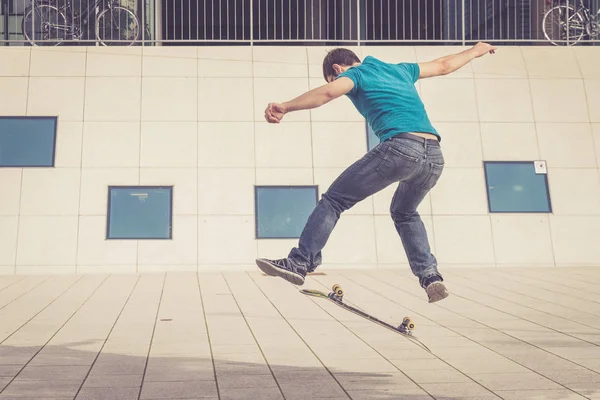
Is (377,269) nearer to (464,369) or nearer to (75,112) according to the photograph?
(75,112)

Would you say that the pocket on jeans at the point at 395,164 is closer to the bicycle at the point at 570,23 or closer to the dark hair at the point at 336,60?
the dark hair at the point at 336,60

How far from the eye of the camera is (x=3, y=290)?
13586mm

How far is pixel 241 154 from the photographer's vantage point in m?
17.5

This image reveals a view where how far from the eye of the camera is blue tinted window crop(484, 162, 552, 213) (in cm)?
1770

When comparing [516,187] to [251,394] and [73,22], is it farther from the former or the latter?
[251,394]

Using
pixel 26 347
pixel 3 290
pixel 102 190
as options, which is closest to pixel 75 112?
pixel 102 190

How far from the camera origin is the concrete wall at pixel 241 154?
664 inches

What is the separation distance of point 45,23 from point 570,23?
37.5ft

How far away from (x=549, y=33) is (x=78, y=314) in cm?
1351

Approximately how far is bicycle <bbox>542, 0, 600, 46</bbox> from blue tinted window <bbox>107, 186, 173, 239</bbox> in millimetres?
9170

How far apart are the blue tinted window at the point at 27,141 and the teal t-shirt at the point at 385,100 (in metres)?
12.0

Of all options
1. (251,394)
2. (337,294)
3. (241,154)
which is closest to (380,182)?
(337,294)

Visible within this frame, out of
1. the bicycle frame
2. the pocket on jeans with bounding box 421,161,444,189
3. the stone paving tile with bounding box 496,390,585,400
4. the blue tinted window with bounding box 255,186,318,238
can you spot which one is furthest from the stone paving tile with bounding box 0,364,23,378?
the bicycle frame

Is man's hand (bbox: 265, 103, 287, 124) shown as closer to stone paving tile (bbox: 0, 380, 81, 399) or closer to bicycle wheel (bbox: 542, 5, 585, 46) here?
stone paving tile (bbox: 0, 380, 81, 399)
